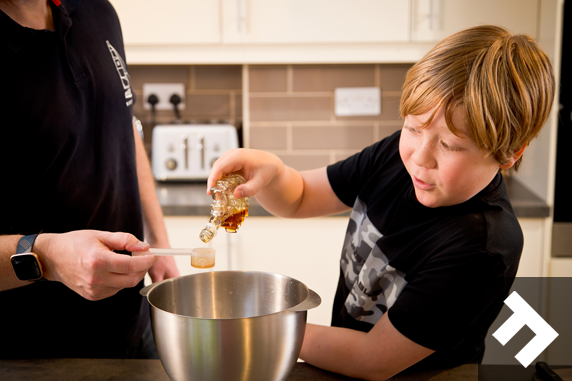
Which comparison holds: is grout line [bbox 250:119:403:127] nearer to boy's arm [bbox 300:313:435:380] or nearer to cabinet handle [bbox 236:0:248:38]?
cabinet handle [bbox 236:0:248:38]

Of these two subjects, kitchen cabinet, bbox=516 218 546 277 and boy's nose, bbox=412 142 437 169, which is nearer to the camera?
boy's nose, bbox=412 142 437 169

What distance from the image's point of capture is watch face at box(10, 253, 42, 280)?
0.77 meters

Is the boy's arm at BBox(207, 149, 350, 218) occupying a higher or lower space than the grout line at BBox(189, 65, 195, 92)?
lower

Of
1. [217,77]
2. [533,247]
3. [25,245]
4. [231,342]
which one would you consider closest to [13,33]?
[25,245]

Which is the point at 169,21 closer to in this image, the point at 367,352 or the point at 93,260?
the point at 93,260

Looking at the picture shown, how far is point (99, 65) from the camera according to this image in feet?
3.48

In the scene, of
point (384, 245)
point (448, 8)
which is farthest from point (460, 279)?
point (448, 8)

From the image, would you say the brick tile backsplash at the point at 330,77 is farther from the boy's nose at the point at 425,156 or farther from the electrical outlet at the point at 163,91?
the boy's nose at the point at 425,156

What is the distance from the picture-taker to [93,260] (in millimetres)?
729

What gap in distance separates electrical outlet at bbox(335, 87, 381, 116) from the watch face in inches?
66.0

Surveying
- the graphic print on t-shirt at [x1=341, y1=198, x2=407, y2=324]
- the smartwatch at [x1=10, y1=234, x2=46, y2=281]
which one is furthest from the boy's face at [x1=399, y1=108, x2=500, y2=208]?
the smartwatch at [x1=10, y1=234, x2=46, y2=281]

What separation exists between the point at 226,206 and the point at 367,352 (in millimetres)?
315

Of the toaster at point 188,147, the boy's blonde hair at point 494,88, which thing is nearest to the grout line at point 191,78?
the toaster at point 188,147

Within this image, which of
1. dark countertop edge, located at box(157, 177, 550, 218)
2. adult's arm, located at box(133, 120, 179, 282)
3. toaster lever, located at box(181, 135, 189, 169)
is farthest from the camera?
toaster lever, located at box(181, 135, 189, 169)
